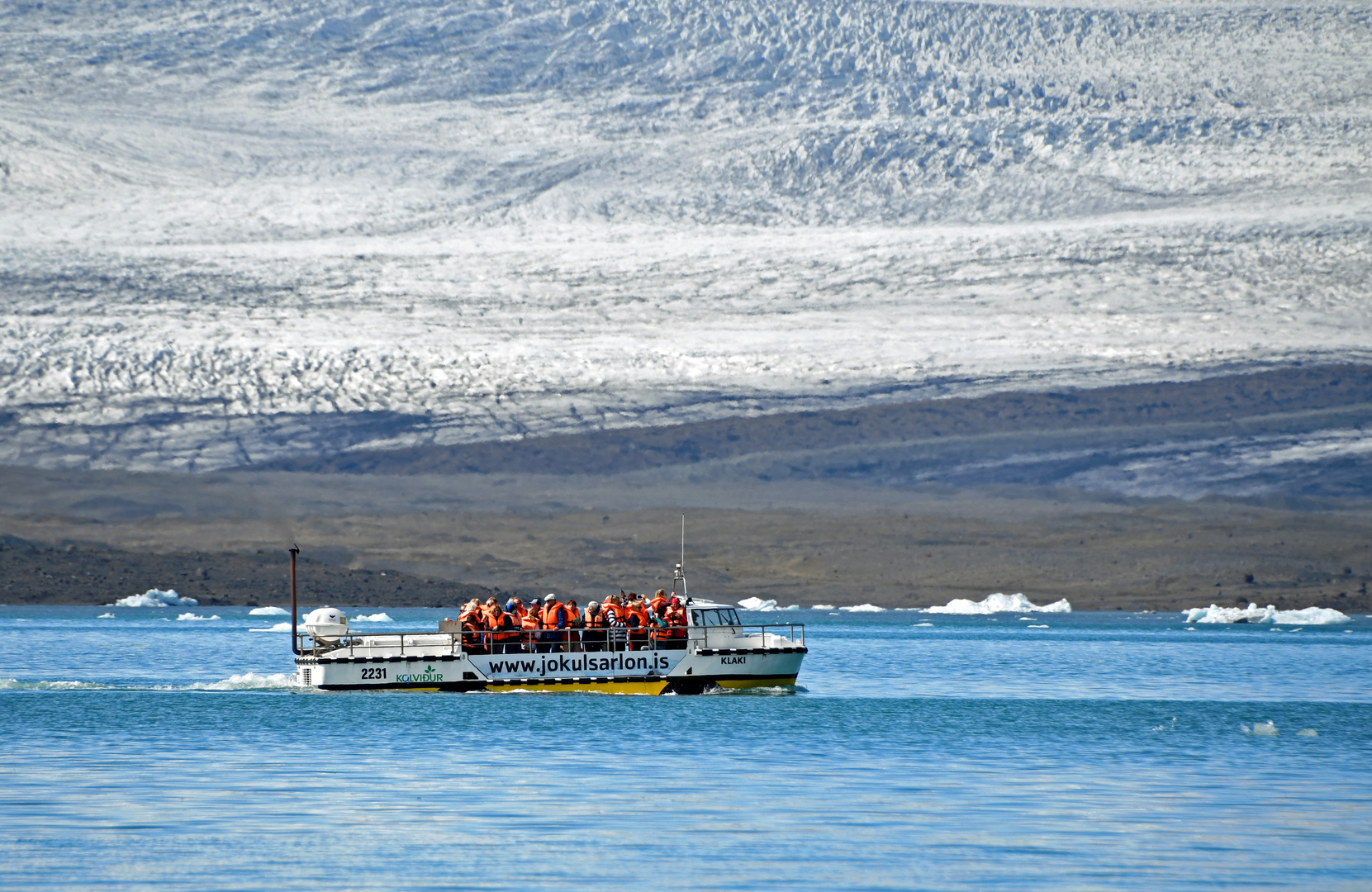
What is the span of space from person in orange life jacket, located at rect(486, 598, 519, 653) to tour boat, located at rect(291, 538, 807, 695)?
0.04m

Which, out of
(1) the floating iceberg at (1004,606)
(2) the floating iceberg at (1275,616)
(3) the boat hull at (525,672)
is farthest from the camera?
(1) the floating iceberg at (1004,606)

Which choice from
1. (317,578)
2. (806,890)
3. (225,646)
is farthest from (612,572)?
(806,890)

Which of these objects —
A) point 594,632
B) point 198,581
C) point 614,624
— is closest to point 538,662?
point 594,632

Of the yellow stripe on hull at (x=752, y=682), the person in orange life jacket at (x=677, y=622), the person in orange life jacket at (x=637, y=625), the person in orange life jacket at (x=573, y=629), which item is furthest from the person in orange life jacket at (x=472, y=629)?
the yellow stripe on hull at (x=752, y=682)

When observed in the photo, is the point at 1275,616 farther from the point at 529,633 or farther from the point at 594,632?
the point at 529,633

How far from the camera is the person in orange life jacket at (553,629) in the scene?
149 ft

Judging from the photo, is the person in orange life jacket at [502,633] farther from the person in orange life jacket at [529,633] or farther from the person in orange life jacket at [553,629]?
the person in orange life jacket at [553,629]

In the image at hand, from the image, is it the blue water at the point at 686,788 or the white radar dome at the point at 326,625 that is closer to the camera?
the blue water at the point at 686,788

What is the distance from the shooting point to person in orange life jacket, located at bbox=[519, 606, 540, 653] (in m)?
45.6

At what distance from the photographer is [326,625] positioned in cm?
4544

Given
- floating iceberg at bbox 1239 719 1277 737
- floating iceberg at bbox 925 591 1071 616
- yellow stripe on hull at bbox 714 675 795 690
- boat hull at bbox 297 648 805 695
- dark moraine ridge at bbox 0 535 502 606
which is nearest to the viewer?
floating iceberg at bbox 1239 719 1277 737

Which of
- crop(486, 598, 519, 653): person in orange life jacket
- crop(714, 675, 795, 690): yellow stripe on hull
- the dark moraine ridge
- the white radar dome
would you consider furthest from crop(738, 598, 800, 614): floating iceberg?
the white radar dome

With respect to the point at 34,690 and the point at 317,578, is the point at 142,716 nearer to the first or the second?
the point at 34,690

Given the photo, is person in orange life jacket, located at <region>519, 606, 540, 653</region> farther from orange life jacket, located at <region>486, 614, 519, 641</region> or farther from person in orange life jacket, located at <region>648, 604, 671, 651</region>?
person in orange life jacket, located at <region>648, 604, 671, 651</region>
